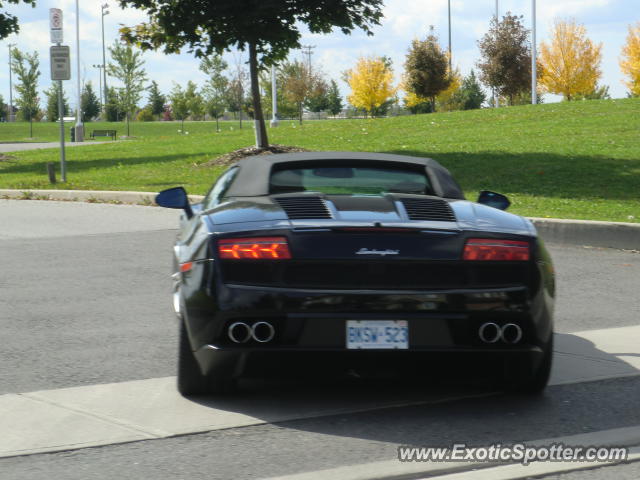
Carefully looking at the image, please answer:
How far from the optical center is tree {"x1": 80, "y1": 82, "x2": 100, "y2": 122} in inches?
4077

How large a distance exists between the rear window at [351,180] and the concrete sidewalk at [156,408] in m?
1.15

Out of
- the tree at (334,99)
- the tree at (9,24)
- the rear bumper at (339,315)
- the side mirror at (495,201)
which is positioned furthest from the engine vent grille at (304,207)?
the tree at (334,99)

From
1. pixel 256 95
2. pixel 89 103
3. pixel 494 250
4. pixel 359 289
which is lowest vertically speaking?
pixel 359 289

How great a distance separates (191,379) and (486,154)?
1924 cm

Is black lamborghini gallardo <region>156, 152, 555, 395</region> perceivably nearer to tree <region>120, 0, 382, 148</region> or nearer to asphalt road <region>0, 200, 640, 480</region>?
asphalt road <region>0, 200, 640, 480</region>

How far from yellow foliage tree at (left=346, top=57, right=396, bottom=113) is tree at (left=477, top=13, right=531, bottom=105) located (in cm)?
2256

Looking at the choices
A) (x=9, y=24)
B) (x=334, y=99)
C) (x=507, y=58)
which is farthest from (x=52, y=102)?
(x=9, y=24)

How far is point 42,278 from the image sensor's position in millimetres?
10133

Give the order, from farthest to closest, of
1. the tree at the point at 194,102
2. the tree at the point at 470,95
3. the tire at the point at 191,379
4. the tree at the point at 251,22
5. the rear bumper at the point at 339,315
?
the tree at the point at 470,95 < the tree at the point at 194,102 < the tree at the point at 251,22 < the tire at the point at 191,379 < the rear bumper at the point at 339,315

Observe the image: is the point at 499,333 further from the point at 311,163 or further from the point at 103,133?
the point at 103,133

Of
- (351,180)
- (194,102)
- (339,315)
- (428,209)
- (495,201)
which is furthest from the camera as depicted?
(194,102)

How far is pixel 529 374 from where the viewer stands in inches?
215

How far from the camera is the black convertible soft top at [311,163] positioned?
19.6 ft

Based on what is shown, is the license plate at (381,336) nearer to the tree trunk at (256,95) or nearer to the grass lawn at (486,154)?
the grass lawn at (486,154)
